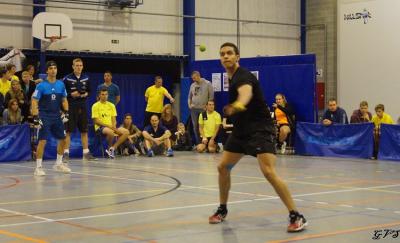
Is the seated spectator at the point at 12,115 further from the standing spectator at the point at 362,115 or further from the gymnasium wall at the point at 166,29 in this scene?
the standing spectator at the point at 362,115

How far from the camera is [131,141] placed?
1714 cm

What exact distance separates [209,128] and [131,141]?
2.14m

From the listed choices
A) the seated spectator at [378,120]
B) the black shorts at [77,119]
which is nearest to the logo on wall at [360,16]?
the seated spectator at [378,120]

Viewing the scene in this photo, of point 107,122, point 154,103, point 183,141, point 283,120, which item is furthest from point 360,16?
point 107,122

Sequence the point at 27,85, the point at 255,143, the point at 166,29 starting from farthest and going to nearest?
the point at 166,29, the point at 27,85, the point at 255,143

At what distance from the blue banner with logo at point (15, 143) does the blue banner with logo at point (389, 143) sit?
25.6 ft

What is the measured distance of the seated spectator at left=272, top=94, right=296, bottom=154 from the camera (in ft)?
57.5

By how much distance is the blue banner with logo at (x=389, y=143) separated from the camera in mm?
15047

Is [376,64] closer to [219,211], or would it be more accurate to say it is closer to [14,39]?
[14,39]

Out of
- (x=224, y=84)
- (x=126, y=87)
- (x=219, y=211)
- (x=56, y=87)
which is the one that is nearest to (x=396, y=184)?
(x=219, y=211)

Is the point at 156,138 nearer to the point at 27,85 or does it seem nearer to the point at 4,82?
the point at 27,85

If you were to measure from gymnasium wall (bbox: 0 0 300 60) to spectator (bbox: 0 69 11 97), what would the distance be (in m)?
4.70

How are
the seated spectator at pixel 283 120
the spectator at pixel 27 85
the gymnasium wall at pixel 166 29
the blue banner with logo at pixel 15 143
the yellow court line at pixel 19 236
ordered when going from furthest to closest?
the gymnasium wall at pixel 166 29 → the seated spectator at pixel 283 120 → the spectator at pixel 27 85 → the blue banner with logo at pixel 15 143 → the yellow court line at pixel 19 236

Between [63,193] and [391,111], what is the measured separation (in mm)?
15630
